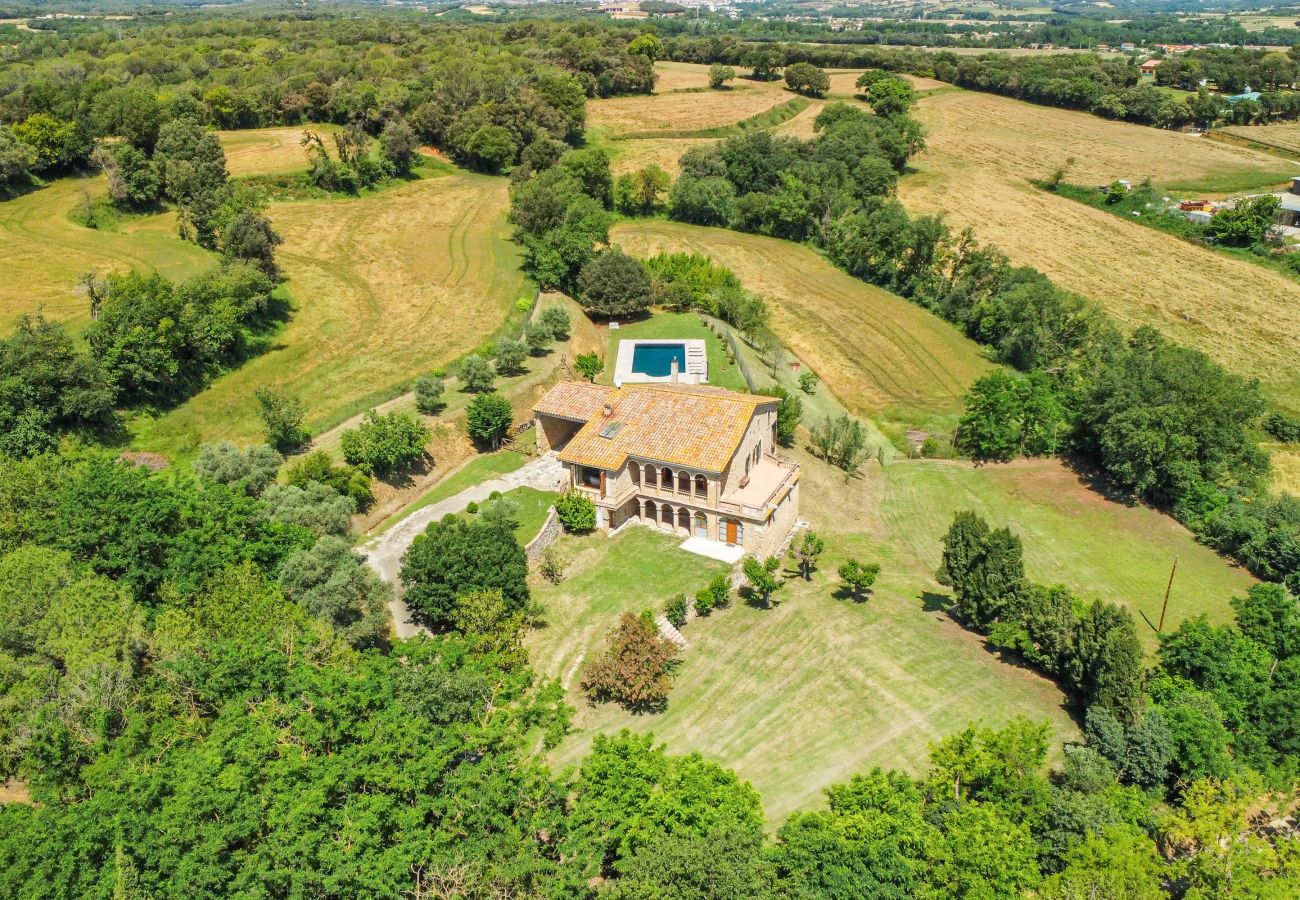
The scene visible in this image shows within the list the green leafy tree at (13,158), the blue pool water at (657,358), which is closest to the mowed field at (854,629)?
the blue pool water at (657,358)

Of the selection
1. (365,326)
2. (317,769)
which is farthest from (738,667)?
(365,326)

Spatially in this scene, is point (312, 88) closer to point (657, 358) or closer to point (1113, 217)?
point (657, 358)

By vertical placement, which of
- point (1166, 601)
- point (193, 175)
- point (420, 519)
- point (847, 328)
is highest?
point (193, 175)

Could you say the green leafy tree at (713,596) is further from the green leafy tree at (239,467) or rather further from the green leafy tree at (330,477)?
the green leafy tree at (239,467)

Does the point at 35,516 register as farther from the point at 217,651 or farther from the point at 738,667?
the point at 738,667

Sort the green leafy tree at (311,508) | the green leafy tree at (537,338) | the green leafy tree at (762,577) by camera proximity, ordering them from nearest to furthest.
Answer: the green leafy tree at (762,577), the green leafy tree at (311,508), the green leafy tree at (537,338)

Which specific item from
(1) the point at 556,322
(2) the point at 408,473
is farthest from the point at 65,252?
(2) the point at 408,473
